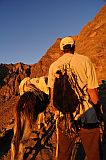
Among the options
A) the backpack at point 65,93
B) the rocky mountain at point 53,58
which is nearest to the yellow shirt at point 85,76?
the backpack at point 65,93

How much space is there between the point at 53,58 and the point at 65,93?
22.6 meters

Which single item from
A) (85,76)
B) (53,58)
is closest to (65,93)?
(85,76)

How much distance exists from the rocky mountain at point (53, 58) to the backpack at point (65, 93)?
27.1ft

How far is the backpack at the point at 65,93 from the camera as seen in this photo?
398 cm

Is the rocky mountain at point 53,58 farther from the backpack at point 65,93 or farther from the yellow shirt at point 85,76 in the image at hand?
the yellow shirt at point 85,76

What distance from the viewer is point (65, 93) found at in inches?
158

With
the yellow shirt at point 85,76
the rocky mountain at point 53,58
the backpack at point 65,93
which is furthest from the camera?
the rocky mountain at point 53,58

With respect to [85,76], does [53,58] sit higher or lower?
higher

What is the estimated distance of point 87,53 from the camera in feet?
65.4

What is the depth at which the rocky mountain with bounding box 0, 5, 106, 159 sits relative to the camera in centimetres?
1724

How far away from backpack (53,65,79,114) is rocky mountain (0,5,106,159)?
27.1ft

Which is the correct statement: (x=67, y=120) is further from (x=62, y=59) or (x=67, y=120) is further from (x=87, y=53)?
(x=87, y=53)

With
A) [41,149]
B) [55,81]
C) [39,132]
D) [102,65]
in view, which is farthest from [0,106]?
[55,81]

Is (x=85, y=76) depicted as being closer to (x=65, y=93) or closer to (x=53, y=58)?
(x=65, y=93)
